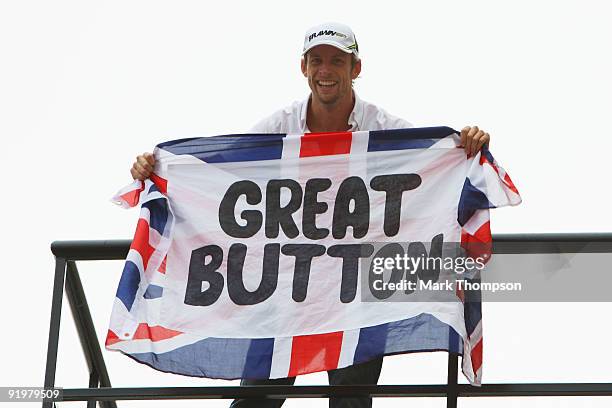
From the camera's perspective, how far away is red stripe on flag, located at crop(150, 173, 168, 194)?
544 cm

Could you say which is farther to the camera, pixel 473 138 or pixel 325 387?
pixel 473 138

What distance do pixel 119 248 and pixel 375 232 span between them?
107 centimetres

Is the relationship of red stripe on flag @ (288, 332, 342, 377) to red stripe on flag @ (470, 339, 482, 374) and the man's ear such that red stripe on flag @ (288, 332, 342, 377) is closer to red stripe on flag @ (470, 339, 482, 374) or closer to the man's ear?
red stripe on flag @ (470, 339, 482, 374)

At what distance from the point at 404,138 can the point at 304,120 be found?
61 cm

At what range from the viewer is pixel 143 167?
213 inches

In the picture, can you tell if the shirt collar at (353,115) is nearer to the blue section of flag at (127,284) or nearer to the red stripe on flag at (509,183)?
the red stripe on flag at (509,183)

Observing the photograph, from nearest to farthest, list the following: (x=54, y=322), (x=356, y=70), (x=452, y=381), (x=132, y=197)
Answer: (x=452, y=381), (x=54, y=322), (x=132, y=197), (x=356, y=70)

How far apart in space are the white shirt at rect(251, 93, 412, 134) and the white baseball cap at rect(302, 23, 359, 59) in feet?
0.77

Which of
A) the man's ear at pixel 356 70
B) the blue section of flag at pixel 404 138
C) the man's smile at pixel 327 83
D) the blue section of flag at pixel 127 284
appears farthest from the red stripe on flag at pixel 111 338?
the man's ear at pixel 356 70

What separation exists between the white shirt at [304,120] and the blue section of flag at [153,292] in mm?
978

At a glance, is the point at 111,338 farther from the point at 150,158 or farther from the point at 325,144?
the point at 325,144

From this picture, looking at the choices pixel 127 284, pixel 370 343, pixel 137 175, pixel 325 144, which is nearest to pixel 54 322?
pixel 127 284

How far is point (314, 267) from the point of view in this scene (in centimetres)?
510

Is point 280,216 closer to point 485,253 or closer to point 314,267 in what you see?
point 314,267
